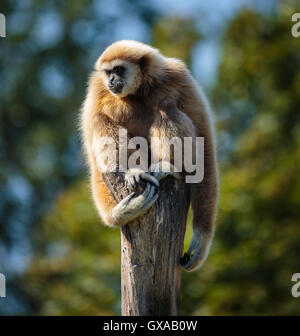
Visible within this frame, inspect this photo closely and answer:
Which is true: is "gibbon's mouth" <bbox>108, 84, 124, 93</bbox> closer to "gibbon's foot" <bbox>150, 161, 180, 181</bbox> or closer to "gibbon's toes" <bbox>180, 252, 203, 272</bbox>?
Result: "gibbon's foot" <bbox>150, 161, 180, 181</bbox>

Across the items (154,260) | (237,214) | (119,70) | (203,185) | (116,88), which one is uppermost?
(237,214)

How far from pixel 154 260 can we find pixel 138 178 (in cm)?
69

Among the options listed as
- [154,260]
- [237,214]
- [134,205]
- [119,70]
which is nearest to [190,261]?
[154,260]

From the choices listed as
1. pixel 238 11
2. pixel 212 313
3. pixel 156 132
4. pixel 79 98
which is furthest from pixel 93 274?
pixel 79 98

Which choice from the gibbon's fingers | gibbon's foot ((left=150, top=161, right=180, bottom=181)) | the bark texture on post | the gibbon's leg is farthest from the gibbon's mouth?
the bark texture on post

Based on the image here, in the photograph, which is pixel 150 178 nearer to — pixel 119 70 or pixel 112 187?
pixel 112 187

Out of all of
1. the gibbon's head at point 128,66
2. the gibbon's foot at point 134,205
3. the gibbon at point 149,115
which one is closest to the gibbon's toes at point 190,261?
the gibbon at point 149,115

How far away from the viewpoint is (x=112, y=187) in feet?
15.9

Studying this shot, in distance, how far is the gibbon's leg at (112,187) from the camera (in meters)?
4.62

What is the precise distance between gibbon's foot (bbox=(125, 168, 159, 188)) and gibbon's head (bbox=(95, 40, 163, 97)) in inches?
36.8

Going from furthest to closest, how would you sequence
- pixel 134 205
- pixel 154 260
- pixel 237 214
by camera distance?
pixel 237 214
pixel 134 205
pixel 154 260

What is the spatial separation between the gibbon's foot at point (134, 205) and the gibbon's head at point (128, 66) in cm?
112
